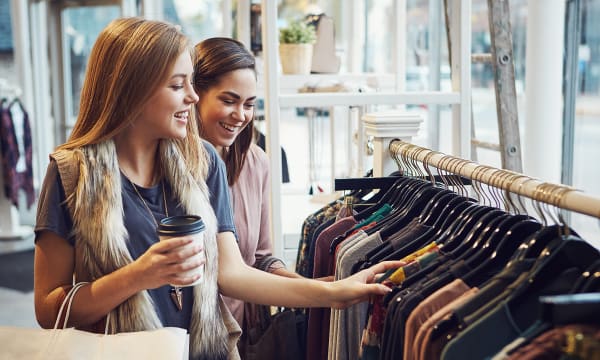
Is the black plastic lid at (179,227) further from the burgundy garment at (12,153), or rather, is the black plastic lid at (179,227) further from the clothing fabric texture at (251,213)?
the burgundy garment at (12,153)

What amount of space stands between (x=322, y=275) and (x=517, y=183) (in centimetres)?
81

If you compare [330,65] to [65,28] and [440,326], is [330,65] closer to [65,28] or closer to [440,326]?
[440,326]

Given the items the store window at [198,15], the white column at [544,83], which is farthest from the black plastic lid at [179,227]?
the store window at [198,15]

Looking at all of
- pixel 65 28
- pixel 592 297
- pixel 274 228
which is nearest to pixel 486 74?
pixel 65 28

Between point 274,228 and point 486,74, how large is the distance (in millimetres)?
7278

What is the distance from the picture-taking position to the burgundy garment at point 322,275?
2045mm

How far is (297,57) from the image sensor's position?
4055mm

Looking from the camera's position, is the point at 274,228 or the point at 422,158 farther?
the point at 274,228

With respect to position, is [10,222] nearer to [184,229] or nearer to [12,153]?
[12,153]

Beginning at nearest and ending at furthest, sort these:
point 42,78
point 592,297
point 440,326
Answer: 1. point 592,297
2. point 440,326
3. point 42,78

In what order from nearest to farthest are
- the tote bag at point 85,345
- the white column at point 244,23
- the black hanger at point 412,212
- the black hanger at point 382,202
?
the tote bag at point 85,345 < the black hanger at point 412,212 < the black hanger at point 382,202 < the white column at point 244,23

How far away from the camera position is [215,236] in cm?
183

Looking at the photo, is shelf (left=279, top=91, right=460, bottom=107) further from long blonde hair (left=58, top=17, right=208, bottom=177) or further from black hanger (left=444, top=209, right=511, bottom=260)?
black hanger (left=444, top=209, right=511, bottom=260)

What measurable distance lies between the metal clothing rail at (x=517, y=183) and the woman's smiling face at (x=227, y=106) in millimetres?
523
